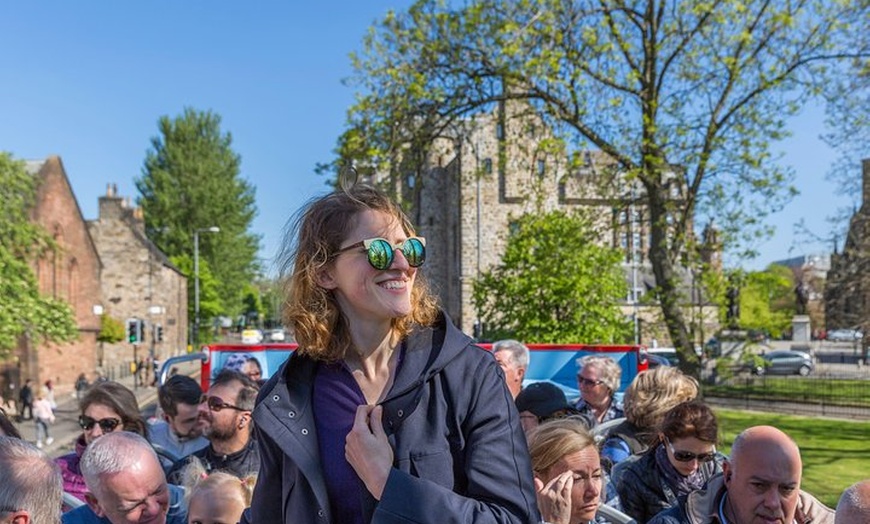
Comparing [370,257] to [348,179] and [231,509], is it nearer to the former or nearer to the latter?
[348,179]

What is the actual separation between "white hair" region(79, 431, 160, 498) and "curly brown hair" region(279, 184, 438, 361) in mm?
1348

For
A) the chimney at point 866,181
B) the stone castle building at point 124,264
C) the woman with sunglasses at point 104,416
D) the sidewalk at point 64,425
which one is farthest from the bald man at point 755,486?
the stone castle building at point 124,264

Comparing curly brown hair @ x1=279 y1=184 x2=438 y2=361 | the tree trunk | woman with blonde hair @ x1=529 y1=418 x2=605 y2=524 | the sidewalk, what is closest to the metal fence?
the tree trunk

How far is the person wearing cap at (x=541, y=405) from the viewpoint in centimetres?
536

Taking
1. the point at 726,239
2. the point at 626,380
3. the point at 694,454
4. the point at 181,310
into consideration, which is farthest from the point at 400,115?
the point at 181,310

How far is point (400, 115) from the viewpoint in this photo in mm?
16469

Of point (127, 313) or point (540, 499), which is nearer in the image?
point (540, 499)

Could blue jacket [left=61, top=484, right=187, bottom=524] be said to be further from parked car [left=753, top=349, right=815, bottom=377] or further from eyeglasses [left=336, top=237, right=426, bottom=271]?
parked car [left=753, top=349, right=815, bottom=377]

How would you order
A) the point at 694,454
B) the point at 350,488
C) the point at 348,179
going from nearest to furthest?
1. the point at 350,488
2. the point at 348,179
3. the point at 694,454

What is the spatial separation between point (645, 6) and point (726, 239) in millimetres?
4730

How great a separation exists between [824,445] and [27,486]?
17.8m

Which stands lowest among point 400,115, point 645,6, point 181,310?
point 181,310

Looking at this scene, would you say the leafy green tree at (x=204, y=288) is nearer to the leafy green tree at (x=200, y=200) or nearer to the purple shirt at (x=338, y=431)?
the leafy green tree at (x=200, y=200)

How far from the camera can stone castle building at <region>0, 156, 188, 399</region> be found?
1366 inches
